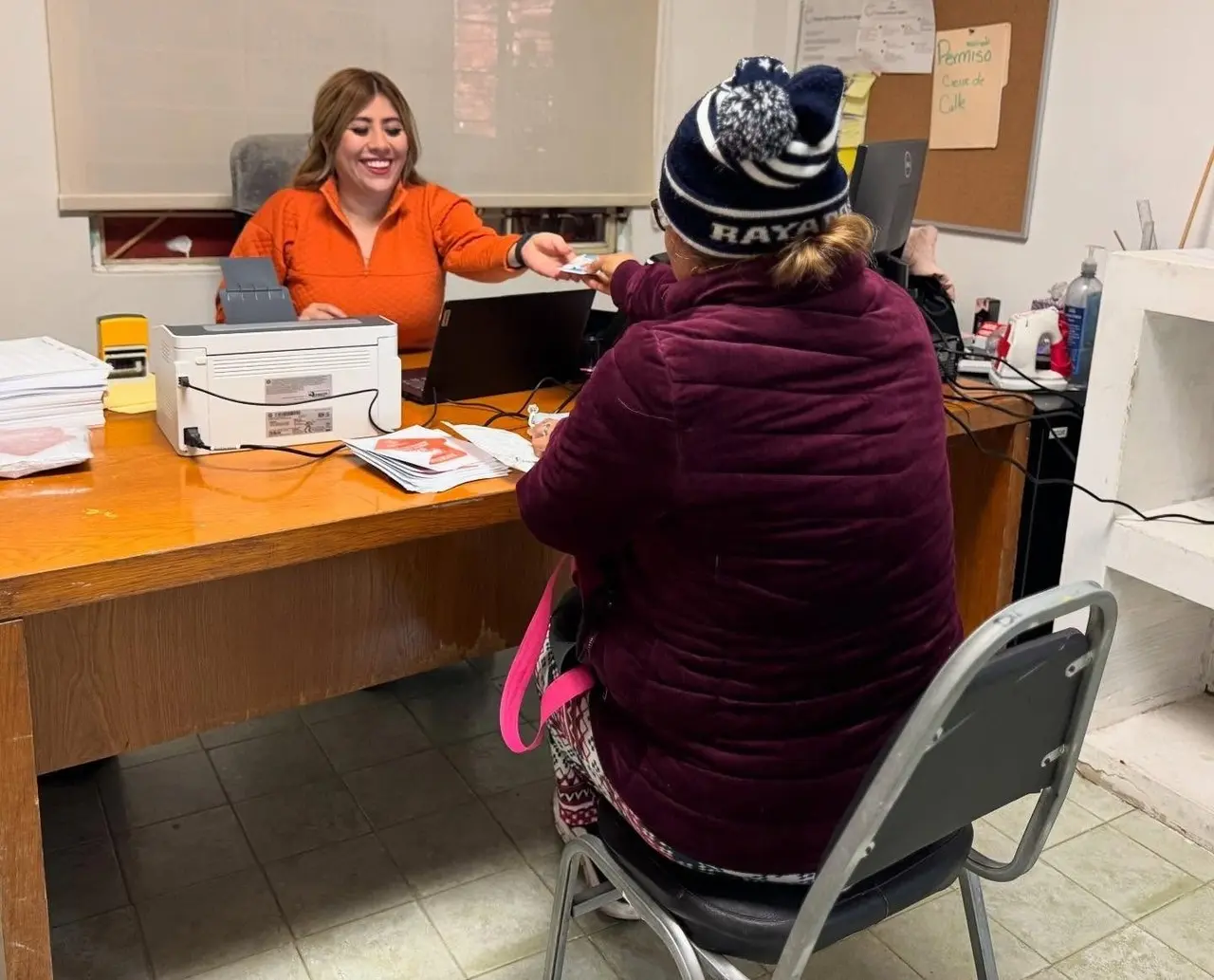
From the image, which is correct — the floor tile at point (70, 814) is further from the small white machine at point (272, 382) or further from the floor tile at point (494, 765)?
the small white machine at point (272, 382)

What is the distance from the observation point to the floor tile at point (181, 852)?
187 centimetres

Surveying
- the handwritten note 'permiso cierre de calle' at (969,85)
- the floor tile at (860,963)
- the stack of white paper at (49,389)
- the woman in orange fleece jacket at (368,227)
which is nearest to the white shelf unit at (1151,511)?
the floor tile at (860,963)

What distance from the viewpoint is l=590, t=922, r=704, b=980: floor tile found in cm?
168

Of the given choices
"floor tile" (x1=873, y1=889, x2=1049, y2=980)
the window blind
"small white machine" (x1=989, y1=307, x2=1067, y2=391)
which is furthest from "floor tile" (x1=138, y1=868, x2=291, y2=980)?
the window blind

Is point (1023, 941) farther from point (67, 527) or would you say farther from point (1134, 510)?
point (67, 527)

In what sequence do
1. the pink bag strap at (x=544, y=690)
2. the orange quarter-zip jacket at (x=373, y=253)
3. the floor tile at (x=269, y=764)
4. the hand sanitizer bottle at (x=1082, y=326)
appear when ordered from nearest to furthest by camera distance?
the pink bag strap at (x=544, y=690) < the floor tile at (x=269, y=764) < the hand sanitizer bottle at (x=1082, y=326) < the orange quarter-zip jacket at (x=373, y=253)

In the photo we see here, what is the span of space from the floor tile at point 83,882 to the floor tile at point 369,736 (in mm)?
452

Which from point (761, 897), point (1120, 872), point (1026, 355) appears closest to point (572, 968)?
point (761, 897)

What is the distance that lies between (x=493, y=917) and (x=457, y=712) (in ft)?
2.21

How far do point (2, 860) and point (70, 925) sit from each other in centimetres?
58

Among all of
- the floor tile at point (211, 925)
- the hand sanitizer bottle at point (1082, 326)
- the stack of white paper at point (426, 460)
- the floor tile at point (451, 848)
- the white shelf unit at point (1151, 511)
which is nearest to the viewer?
the stack of white paper at point (426, 460)

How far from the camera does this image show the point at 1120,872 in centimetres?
196

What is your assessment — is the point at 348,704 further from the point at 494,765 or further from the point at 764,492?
the point at 764,492

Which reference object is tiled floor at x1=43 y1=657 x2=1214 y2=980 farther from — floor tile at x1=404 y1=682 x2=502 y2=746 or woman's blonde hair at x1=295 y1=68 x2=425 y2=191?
woman's blonde hair at x1=295 y1=68 x2=425 y2=191
